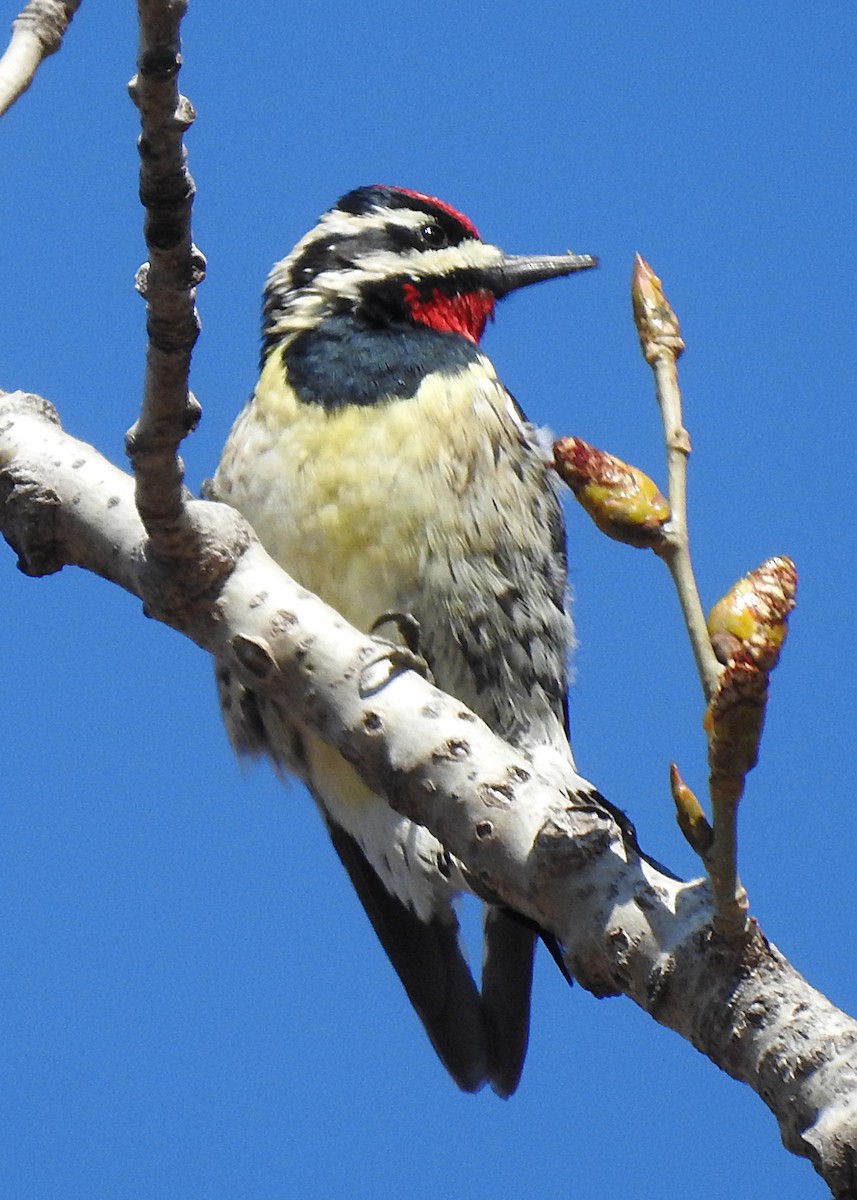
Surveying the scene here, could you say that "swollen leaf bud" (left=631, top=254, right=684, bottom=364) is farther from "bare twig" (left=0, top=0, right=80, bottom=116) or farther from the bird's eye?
the bird's eye

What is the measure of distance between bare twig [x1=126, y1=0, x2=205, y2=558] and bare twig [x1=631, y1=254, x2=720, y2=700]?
1.89 ft

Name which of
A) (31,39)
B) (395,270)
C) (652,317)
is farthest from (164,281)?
(395,270)

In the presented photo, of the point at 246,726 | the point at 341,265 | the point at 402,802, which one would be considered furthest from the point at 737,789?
the point at 341,265

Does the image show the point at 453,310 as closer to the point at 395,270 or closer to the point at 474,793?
the point at 395,270

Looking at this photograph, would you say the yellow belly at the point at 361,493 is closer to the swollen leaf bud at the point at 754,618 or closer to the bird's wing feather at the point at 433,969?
the bird's wing feather at the point at 433,969

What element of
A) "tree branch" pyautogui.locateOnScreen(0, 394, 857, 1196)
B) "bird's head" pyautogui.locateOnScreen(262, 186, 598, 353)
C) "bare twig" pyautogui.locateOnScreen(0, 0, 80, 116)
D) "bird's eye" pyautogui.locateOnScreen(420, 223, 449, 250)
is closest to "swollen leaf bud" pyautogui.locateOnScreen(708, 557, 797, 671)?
"tree branch" pyautogui.locateOnScreen(0, 394, 857, 1196)

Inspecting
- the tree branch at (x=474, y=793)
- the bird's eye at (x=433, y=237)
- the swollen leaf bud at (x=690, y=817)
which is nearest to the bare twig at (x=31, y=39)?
the tree branch at (x=474, y=793)

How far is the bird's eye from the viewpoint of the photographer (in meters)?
4.00

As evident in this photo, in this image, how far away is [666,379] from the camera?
1.72 meters

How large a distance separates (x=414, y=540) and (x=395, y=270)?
843 millimetres

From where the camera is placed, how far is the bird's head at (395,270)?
3758 mm

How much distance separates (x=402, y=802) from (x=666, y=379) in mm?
867

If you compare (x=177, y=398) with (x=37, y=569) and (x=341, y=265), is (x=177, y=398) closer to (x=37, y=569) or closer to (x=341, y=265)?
(x=37, y=569)

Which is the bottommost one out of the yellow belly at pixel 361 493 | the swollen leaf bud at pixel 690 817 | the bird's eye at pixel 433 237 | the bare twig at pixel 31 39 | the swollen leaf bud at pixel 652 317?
the swollen leaf bud at pixel 690 817
